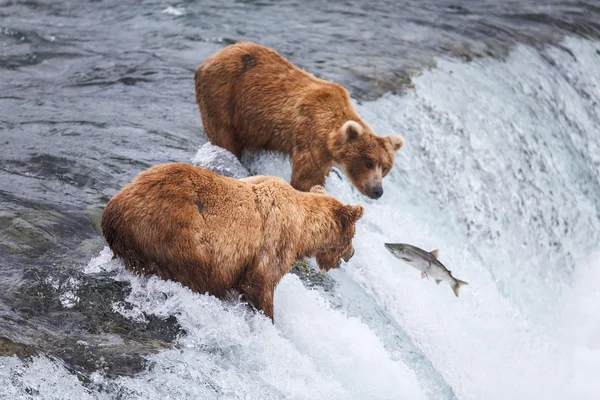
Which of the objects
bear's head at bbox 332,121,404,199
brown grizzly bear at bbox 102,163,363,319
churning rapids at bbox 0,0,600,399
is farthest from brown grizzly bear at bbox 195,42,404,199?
brown grizzly bear at bbox 102,163,363,319

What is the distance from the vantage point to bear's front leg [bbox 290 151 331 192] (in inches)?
275

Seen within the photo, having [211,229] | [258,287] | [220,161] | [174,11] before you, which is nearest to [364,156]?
[220,161]

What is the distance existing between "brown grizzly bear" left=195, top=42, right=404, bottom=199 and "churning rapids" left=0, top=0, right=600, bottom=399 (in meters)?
0.30

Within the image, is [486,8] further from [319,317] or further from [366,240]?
[319,317]

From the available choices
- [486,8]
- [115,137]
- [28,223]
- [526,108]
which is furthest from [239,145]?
[486,8]

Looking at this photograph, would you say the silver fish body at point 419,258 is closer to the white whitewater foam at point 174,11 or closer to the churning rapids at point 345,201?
the churning rapids at point 345,201

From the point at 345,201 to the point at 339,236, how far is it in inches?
77.9

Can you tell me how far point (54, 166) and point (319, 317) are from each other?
2.74 metres

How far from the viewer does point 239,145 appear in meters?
7.33

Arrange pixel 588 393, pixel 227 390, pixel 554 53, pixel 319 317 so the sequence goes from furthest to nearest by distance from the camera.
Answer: pixel 554 53, pixel 588 393, pixel 319 317, pixel 227 390

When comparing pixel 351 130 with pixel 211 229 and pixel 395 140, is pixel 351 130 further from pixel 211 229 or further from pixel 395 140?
pixel 211 229

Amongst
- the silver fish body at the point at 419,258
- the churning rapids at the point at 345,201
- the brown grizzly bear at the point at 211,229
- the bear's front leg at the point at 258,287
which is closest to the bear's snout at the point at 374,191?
the churning rapids at the point at 345,201

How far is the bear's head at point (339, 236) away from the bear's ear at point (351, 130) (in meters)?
1.32

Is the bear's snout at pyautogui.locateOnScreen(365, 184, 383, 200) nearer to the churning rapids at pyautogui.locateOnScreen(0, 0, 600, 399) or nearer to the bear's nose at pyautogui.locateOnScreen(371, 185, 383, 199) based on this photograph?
the bear's nose at pyautogui.locateOnScreen(371, 185, 383, 199)
